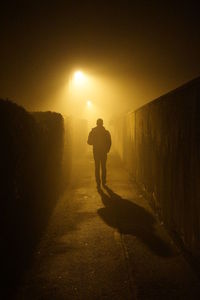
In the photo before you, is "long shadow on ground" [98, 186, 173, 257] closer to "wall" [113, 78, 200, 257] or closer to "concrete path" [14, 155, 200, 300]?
"concrete path" [14, 155, 200, 300]

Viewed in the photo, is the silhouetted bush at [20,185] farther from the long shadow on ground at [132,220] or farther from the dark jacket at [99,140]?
the dark jacket at [99,140]

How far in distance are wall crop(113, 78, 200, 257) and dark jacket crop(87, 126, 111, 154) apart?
114 inches

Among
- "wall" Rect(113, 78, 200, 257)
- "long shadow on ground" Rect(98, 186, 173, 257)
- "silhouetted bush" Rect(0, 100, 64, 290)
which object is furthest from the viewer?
"long shadow on ground" Rect(98, 186, 173, 257)

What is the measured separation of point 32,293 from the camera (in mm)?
3391

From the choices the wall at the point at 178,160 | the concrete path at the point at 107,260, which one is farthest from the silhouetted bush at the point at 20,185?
the wall at the point at 178,160

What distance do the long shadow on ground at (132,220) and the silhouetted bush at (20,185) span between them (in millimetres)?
1424

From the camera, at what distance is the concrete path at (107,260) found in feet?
11.2

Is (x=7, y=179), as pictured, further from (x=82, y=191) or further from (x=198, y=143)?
(x=82, y=191)

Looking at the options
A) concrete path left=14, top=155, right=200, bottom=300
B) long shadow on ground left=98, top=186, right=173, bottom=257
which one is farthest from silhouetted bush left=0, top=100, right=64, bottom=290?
long shadow on ground left=98, top=186, right=173, bottom=257

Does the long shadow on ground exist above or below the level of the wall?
below

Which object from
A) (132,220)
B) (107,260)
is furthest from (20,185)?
(132,220)

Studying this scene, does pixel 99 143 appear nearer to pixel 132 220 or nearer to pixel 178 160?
pixel 132 220

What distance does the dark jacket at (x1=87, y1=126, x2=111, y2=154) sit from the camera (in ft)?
30.6

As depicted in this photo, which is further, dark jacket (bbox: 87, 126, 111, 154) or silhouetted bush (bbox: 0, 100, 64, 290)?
dark jacket (bbox: 87, 126, 111, 154)
